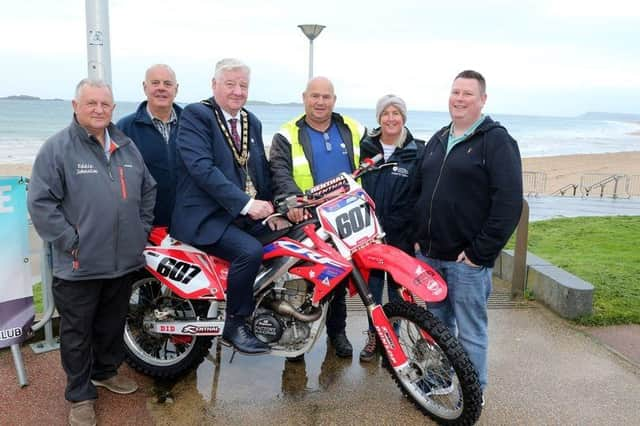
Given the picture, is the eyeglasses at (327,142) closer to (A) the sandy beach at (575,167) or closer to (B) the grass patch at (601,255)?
(B) the grass patch at (601,255)

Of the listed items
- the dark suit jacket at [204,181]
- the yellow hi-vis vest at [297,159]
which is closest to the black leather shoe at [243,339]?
the dark suit jacket at [204,181]

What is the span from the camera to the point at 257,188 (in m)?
3.70

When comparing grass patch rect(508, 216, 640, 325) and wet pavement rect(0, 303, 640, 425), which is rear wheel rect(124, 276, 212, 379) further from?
grass patch rect(508, 216, 640, 325)

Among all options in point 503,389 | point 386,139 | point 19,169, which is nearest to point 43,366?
point 386,139

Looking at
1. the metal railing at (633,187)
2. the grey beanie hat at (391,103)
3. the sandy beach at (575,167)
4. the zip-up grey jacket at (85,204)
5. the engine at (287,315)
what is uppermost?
the grey beanie hat at (391,103)

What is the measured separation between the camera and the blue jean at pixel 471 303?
128 inches

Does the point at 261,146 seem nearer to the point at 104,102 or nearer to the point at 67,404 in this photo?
the point at 104,102

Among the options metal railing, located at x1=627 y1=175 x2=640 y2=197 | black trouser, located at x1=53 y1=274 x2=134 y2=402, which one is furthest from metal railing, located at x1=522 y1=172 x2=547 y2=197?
black trouser, located at x1=53 y1=274 x2=134 y2=402

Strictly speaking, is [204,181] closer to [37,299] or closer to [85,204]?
[85,204]

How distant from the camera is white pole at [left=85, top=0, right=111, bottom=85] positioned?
4.21m

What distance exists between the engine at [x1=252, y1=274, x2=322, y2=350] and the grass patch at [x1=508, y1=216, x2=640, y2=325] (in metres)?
2.53

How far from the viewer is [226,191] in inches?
128

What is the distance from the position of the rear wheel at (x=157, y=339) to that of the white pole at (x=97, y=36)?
1.69 metres

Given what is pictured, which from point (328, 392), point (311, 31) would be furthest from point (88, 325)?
point (311, 31)
